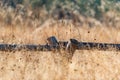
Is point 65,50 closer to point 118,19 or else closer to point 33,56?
point 33,56

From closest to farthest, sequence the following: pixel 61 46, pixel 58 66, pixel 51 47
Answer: pixel 51 47 → pixel 61 46 → pixel 58 66

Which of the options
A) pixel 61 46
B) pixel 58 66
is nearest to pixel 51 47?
pixel 61 46

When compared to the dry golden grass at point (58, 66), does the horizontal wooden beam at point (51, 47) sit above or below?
above

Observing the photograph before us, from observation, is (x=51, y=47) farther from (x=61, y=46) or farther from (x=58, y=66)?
(x=58, y=66)

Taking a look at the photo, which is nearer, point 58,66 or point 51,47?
point 51,47

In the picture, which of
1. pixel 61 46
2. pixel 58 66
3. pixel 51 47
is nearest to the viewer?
pixel 51 47

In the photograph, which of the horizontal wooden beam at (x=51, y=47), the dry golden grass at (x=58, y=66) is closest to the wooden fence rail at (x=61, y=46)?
the horizontal wooden beam at (x=51, y=47)

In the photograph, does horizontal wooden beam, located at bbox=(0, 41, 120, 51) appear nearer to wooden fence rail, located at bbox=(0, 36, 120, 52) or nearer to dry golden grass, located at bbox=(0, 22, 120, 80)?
wooden fence rail, located at bbox=(0, 36, 120, 52)

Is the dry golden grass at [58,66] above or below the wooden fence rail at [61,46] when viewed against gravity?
below

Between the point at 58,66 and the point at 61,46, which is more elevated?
the point at 61,46

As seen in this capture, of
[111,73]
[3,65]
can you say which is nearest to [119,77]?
[111,73]

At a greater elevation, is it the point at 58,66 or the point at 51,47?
the point at 51,47

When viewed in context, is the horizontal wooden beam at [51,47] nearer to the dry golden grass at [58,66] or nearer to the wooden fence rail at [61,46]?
the wooden fence rail at [61,46]

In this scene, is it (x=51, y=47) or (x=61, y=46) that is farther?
(x=61, y=46)
